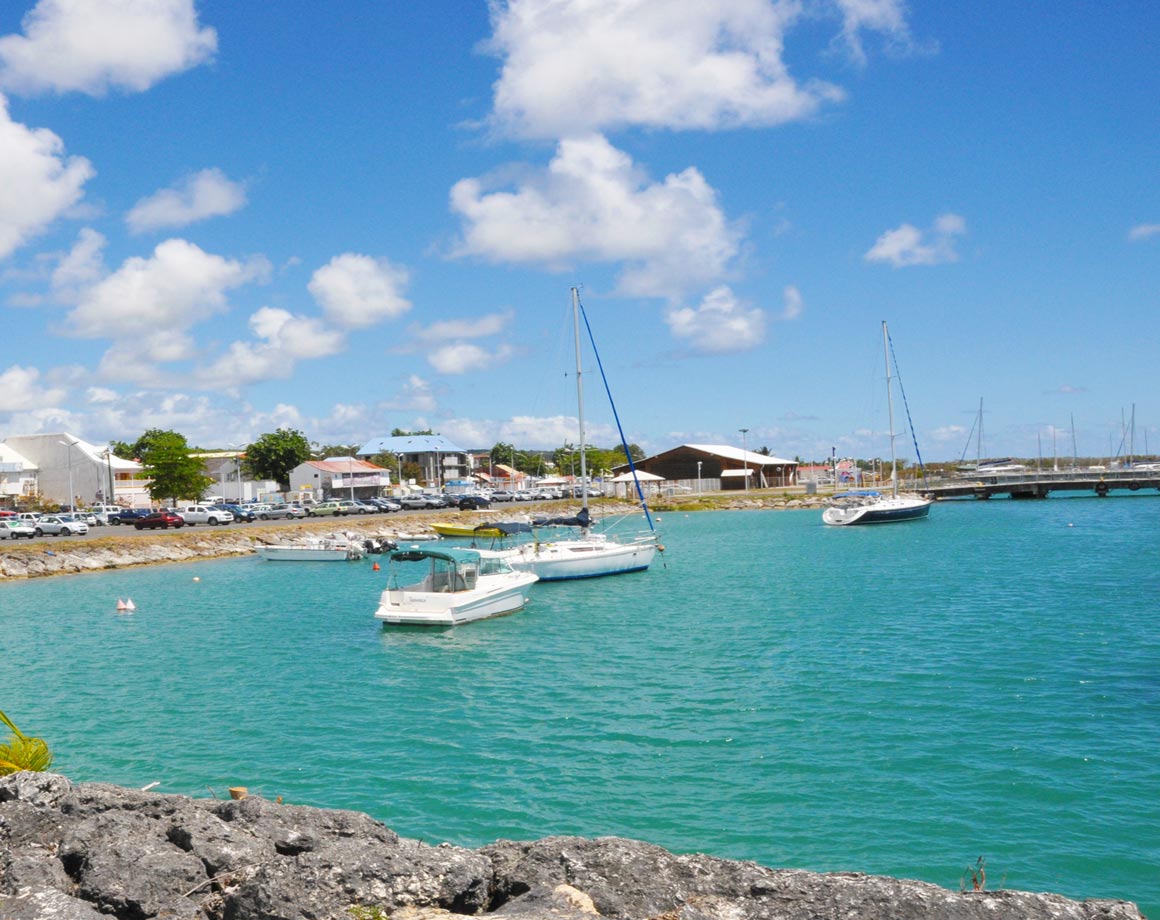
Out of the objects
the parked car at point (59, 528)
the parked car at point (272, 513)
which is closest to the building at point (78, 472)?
the parked car at point (272, 513)

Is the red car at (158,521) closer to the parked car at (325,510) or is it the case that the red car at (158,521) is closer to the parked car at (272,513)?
the parked car at (272,513)

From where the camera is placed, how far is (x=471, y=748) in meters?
19.5

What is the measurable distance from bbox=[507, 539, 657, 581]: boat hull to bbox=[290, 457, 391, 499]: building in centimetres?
8616

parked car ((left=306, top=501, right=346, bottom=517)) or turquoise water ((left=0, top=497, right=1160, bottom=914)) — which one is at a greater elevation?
parked car ((left=306, top=501, right=346, bottom=517))

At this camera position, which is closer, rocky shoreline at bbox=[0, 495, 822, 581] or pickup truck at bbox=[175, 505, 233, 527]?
rocky shoreline at bbox=[0, 495, 822, 581]

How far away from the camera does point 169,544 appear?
220 ft

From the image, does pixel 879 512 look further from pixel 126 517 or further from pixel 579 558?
pixel 126 517

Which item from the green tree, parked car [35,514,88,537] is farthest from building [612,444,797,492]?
parked car [35,514,88,537]

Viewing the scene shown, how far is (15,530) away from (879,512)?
7614 cm

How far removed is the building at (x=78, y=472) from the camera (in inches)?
4825

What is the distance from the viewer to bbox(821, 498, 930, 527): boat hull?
3511 inches

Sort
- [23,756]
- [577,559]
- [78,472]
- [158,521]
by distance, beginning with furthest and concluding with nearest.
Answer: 1. [78,472]
2. [158,521]
3. [577,559]
4. [23,756]

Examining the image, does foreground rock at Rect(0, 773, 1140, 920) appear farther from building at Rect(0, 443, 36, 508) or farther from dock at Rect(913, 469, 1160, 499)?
dock at Rect(913, 469, 1160, 499)

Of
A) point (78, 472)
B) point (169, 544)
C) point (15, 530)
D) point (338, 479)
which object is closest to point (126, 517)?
point (15, 530)
